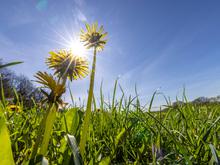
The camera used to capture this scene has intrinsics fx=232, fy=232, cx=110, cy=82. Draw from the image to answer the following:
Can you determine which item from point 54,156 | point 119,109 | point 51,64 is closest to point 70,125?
point 54,156

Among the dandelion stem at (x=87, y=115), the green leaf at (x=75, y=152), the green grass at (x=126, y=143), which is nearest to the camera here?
the green leaf at (x=75, y=152)

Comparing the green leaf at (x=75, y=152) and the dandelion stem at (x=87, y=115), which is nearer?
the green leaf at (x=75, y=152)

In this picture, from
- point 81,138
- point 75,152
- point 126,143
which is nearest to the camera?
point 75,152

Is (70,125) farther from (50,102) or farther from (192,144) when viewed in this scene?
(192,144)

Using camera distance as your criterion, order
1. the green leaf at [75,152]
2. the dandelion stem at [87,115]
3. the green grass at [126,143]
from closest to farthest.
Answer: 1. the green leaf at [75,152]
2. the dandelion stem at [87,115]
3. the green grass at [126,143]

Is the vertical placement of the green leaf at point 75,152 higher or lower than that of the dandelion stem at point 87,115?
lower

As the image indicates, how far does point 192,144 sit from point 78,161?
2.61 feet

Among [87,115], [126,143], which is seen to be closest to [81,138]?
[87,115]

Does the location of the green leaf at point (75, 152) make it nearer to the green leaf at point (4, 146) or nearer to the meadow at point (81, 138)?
the meadow at point (81, 138)

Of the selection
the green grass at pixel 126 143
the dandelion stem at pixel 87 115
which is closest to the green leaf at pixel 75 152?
the green grass at pixel 126 143

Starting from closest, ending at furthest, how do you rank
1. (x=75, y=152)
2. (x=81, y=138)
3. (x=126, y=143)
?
(x=75, y=152)
(x=81, y=138)
(x=126, y=143)

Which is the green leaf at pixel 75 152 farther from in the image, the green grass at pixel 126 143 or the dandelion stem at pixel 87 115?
the dandelion stem at pixel 87 115

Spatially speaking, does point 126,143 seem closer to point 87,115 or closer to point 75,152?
point 87,115

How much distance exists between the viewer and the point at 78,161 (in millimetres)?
610
